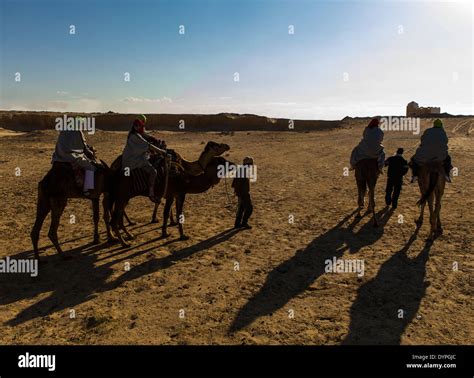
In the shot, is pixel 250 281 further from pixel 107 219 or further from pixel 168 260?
pixel 107 219

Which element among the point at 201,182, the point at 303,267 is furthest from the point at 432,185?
the point at 201,182

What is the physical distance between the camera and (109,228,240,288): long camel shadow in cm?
787

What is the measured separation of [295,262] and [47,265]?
5.48m

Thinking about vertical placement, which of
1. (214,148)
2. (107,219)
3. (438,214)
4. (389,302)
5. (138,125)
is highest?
(138,125)

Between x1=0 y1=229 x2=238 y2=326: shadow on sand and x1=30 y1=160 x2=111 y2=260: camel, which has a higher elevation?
x1=30 y1=160 x2=111 y2=260: camel

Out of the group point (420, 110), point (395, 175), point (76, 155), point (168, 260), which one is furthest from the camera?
point (420, 110)

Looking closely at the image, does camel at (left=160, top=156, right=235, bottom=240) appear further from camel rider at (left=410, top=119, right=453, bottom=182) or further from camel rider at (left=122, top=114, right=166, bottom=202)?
camel rider at (left=410, top=119, right=453, bottom=182)

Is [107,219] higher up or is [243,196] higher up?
[243,196]

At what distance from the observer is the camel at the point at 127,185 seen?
30.1 feet

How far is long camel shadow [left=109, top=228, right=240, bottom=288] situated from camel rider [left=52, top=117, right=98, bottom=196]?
2.21 m

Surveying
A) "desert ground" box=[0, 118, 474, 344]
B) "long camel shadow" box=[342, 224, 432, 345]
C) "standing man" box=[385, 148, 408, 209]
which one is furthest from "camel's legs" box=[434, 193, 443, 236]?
"standing man" box=[385, 148, 408, 209]

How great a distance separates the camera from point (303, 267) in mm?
8281

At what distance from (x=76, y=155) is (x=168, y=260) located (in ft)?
10.3
